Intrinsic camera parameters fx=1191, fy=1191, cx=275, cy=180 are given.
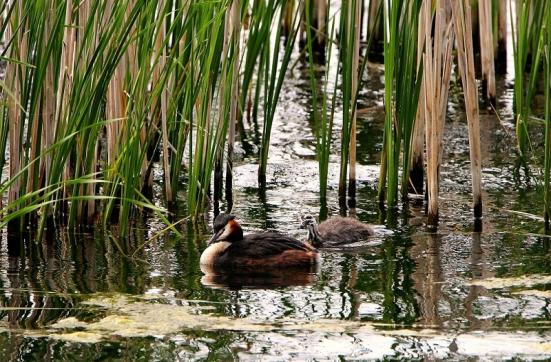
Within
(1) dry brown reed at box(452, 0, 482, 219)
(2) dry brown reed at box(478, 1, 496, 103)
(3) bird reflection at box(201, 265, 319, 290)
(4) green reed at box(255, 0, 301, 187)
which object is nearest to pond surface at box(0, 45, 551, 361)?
(3) bird reflection at box(201, 265, 319, 290)

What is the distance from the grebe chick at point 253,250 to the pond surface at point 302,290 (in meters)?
0.11

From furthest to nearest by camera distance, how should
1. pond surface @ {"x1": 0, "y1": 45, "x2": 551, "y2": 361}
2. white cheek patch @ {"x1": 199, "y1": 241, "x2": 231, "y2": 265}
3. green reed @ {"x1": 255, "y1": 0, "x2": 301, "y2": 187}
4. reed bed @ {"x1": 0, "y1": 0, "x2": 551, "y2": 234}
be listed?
1. green reed @ {"x1": 255, "y1": 0, "x2": 301, "y2": 187}
2. white cheek patch @ {"x1": 199, "y1": 241, "x2": 231, "y2": 265}
3. reed bed @ {"x1": 0, "y1": 0, "x2": 551, "y2": 234}
4. pond surface @ {"x1": 0, "y1": 45, "x2": 551, "y2": 361}

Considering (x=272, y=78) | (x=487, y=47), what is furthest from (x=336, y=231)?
(x=487, y=47)

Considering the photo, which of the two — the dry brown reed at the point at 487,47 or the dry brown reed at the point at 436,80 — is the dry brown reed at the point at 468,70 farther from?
the dry brown reed at the point at 487,47

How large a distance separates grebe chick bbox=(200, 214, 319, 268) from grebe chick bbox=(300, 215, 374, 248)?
1.04 ft

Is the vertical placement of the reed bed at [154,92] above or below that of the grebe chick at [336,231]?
above

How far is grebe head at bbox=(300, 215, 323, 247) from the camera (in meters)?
7.73

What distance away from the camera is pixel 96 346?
5598 mm

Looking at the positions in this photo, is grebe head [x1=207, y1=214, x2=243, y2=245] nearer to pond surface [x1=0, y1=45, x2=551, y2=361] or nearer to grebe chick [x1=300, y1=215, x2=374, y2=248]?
pond surface [x1=0, y1=45, x2=551, y2=361]

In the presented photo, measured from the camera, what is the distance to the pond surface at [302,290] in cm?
556

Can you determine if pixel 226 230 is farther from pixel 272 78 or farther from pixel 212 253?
pixel 272 78

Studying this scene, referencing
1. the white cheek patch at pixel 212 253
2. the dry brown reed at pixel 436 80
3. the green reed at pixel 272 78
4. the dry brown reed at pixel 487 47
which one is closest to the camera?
the white cheek patch at pixel 212 253

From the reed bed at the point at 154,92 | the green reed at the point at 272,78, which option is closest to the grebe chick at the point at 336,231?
the reed bed at the point at 154,92

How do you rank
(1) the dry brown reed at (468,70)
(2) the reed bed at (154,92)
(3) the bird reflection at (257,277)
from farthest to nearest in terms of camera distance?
(1) the dry brown reed at (468,70)
(2) the reed bed at (154,92)
(3) the bird reflection at (257,277)
